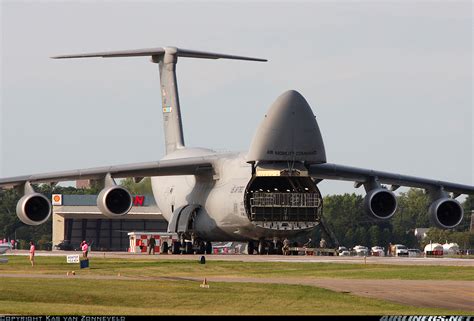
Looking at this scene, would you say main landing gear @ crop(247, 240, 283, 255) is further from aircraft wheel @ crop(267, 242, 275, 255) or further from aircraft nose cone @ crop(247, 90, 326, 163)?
aircraft nose cone @ crop(247, 90, 326, 163)

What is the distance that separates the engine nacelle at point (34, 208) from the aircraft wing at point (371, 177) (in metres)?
11.8

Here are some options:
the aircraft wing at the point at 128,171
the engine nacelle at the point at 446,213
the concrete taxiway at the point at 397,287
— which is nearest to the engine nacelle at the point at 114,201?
the aircraft wing at the point at 128,171

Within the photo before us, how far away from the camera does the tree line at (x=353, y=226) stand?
108 m

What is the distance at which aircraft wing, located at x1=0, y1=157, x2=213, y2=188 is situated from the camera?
55500mm

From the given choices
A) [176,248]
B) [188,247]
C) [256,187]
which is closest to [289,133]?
[256,187]

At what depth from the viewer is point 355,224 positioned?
111m

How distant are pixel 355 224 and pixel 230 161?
56.5 meters

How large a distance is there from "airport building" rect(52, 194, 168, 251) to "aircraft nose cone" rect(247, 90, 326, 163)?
1714 inches

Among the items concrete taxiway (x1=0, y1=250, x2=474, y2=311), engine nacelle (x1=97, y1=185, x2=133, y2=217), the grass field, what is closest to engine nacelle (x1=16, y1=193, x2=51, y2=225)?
engine nacelle (x1=97, y1=185, x2=133, y2=217)

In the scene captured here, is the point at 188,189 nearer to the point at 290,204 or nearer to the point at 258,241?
the point at 258,241

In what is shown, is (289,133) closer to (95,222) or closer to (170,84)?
(170,84)

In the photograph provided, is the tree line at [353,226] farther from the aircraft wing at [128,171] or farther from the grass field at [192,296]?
the grass field at [192,296]

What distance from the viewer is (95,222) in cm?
10625

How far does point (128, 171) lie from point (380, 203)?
11306 mm
